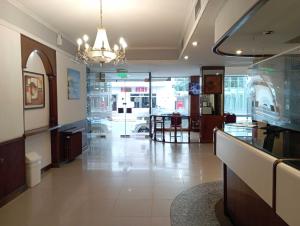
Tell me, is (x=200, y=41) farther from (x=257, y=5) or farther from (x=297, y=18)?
(x=257, y=5)

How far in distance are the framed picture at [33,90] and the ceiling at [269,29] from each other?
389 centimetres

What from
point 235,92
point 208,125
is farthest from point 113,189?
point 235,92

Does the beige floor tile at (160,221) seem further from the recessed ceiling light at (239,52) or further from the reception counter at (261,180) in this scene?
the recessed ceiling light at (239,52)

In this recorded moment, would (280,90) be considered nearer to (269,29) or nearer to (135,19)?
(269,29)

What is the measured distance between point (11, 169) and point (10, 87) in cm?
135

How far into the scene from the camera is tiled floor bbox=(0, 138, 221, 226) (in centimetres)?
353

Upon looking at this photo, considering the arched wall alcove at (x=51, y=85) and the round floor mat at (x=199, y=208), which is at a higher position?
the arched wall alcove at (x=51, y=85)

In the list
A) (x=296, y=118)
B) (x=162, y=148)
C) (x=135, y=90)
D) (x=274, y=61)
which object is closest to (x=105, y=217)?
(x=296, y=118)

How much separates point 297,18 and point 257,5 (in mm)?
2038

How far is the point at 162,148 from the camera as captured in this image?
8.46 metres

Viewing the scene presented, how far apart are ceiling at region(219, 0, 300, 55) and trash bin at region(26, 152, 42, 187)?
426 cm

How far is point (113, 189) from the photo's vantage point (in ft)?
15.3

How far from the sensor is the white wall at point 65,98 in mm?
6328

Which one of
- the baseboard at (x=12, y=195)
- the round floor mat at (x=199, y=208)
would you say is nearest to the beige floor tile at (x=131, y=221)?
the round floor mat at (x=199, y=208)
